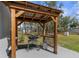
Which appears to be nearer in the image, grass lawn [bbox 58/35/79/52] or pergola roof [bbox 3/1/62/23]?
pergola roof [bbox 3/1/62/23]

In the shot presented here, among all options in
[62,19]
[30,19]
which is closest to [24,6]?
[30,19]

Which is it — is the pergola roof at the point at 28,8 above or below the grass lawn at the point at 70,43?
above

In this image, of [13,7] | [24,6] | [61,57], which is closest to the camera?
[13,7]

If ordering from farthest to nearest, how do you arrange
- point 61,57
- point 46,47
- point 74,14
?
point 74,14 → point 46,47 → point 61,57

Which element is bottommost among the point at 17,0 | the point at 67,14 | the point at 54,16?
the point at 54,16

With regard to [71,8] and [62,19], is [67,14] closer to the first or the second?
[71,8]

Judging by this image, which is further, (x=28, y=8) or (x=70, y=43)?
(x=70, y=43)

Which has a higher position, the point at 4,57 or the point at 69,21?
the point at 69,21

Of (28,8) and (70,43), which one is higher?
(28,8)

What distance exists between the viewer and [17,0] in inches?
215

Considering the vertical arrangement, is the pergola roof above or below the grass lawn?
above

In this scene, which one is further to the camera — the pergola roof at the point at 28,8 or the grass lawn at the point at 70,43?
the grass lawn at the point at 70,43

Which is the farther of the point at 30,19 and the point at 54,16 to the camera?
the point at 30,19

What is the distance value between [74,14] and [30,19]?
29.3 metres
